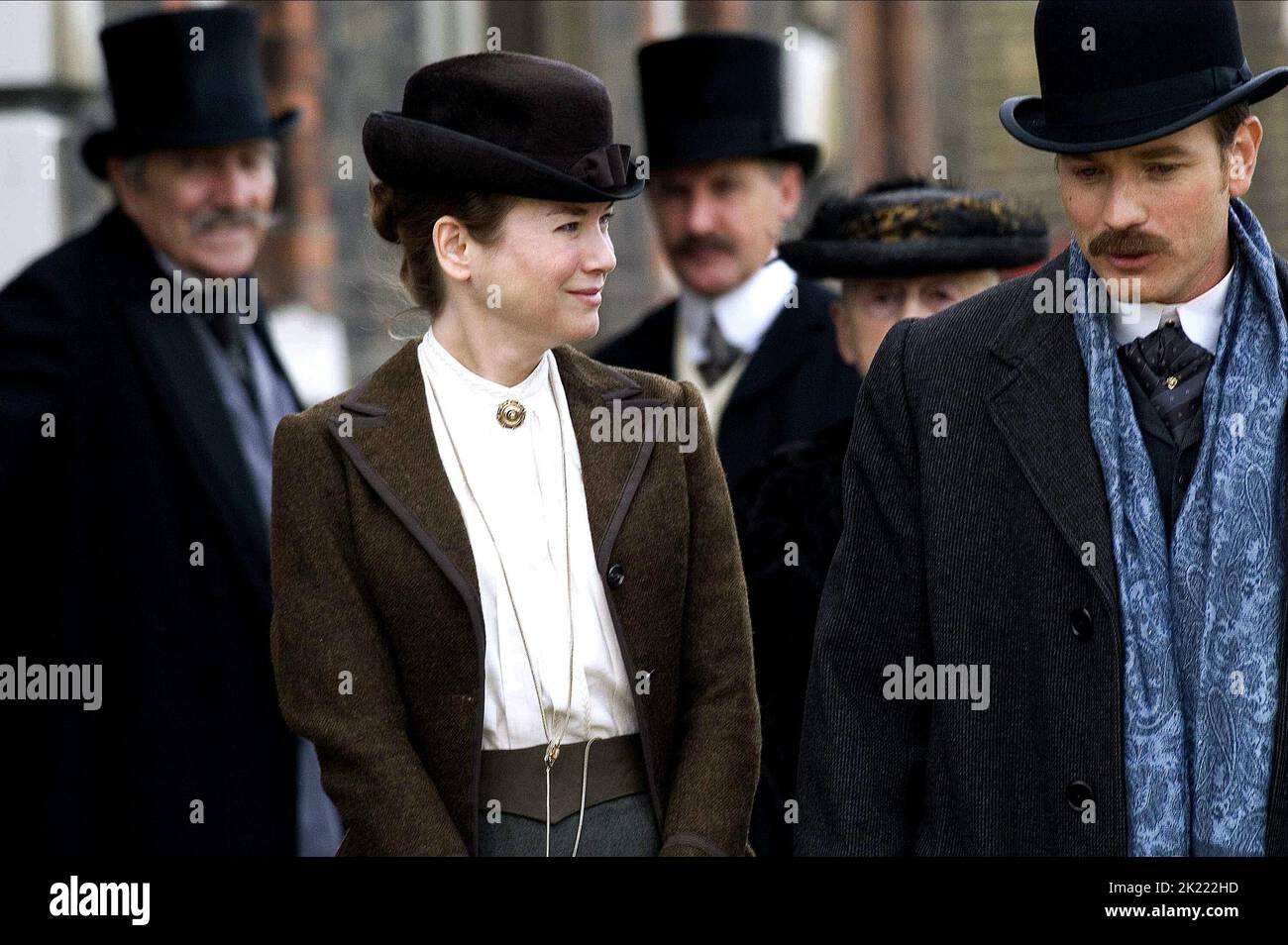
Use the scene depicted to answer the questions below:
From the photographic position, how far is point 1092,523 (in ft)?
9.85

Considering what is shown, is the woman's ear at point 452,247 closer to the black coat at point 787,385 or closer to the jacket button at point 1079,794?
the jacket button at point 1079,794

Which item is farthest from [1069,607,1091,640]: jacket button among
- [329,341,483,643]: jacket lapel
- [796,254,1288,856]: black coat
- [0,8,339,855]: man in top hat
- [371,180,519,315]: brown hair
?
[0,8,339,855]: man in top hat

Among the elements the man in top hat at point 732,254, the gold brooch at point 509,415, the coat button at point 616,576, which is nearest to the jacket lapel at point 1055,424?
the coat button at point 616,576

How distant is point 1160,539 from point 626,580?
2.44ft

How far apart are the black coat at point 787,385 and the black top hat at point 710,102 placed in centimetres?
50

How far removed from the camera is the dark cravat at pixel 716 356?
5066 mm

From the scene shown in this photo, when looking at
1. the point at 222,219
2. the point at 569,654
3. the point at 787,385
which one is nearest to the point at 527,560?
the point at 569,654

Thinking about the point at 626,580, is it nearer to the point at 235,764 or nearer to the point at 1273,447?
the point at 1273,447

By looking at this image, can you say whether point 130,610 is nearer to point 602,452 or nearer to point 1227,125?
point 602,452

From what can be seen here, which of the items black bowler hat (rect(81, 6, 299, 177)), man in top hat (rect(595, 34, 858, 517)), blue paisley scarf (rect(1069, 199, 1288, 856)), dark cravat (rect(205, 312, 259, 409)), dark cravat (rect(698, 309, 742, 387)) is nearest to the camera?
blue paisley scarf (rect(1069, 199, 1288, 856))

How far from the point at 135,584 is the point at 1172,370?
8.67 ft

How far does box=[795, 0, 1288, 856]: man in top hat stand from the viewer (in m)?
2.95

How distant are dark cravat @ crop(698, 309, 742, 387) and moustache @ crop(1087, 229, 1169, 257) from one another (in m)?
2.09

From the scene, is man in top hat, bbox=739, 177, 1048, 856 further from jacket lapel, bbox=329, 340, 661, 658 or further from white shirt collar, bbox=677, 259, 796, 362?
jacket lapel, bbox=329, 340, 661, 658
